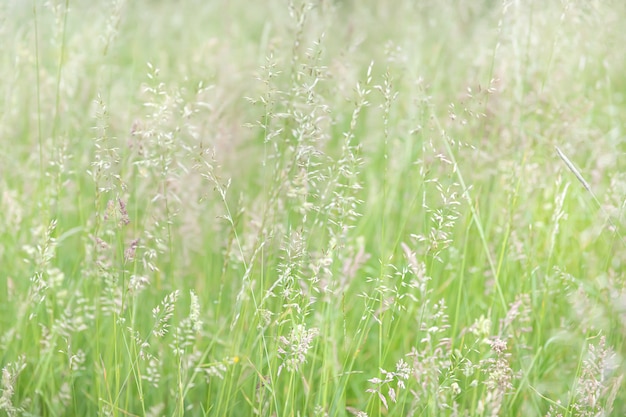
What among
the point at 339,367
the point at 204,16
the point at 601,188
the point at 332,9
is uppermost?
the point at 204,16

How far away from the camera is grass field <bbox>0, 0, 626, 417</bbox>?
1519 mm

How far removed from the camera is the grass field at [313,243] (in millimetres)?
1519

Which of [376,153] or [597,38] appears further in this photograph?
[376,153]

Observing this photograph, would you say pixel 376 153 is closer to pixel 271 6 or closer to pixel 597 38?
pixel 597 38

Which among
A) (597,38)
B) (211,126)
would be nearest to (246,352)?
(211,126)

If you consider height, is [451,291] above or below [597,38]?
below

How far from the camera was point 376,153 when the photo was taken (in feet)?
10.8

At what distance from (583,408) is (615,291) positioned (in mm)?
382

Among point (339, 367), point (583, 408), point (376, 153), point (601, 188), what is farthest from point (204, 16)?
point (583, 408)

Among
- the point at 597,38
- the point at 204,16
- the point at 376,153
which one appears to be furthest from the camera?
the point at 204,16

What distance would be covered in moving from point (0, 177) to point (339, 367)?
1.41m

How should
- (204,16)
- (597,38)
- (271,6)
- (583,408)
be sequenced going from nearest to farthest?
(583,408)
(597,38)
(271,6)
(204,16)

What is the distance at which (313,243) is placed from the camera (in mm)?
2312

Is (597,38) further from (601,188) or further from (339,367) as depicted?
(339,367)
